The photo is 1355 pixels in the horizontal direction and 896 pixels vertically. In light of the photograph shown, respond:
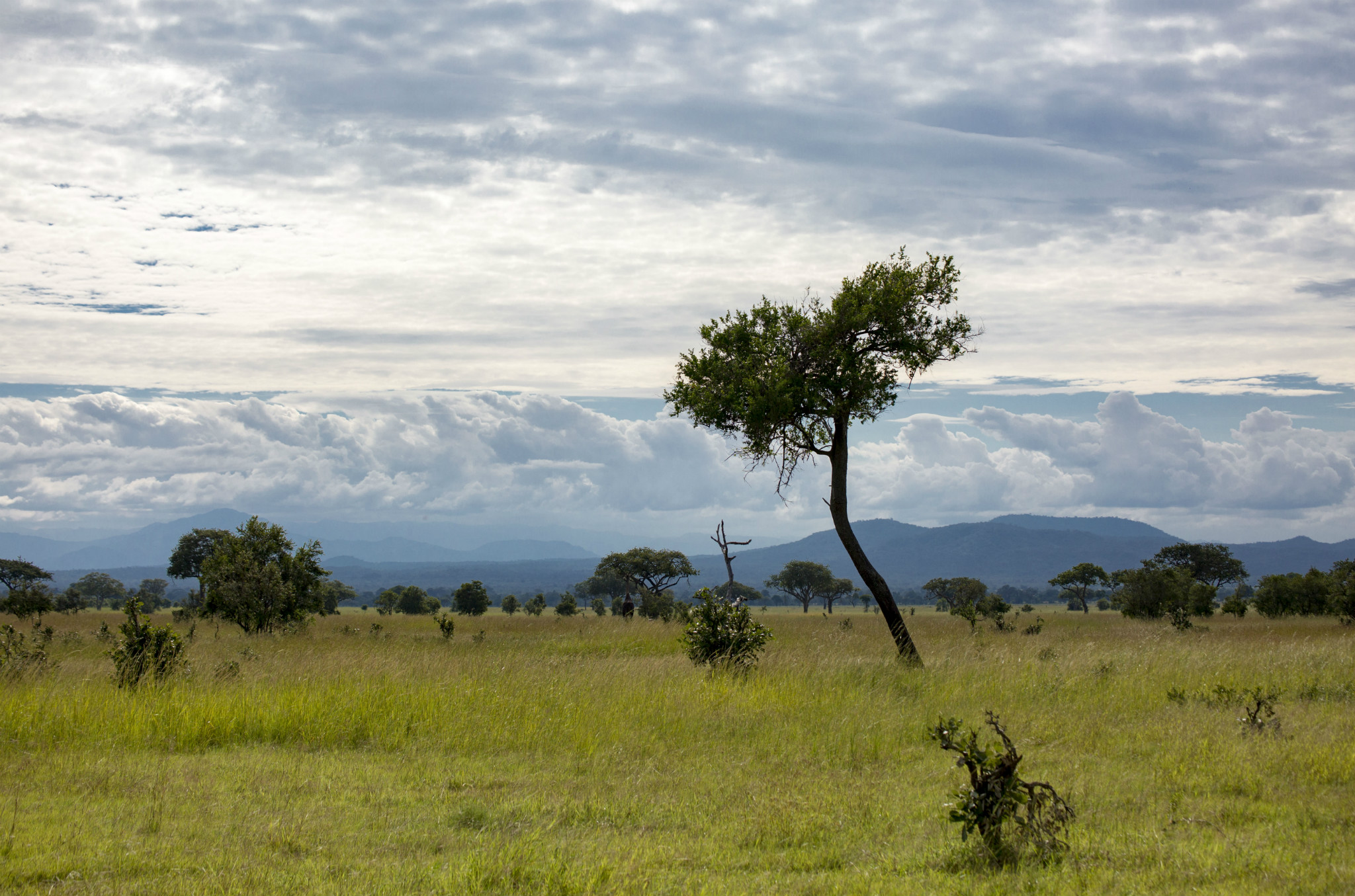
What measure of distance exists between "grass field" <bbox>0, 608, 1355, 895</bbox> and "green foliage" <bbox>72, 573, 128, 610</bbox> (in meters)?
144

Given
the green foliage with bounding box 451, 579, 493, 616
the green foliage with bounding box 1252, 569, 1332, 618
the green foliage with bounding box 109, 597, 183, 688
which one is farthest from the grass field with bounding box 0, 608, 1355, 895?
the green foliage with bounding box 451, 579, 493, 616

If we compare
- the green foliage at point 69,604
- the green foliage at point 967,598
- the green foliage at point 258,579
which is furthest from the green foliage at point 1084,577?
the green foliage at point 69,604

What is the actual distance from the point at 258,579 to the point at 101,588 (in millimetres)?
136416

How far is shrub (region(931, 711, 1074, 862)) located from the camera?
6.21m

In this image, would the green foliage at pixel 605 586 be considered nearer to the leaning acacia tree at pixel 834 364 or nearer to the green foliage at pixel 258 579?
the green foliage at pixel 258 579

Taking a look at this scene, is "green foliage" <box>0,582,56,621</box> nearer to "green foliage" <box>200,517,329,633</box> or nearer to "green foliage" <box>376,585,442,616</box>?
"green foliage" <box>200,517,329,633</box>

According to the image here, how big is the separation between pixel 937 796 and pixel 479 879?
15.8 ft

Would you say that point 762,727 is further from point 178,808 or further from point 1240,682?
point 1240,682

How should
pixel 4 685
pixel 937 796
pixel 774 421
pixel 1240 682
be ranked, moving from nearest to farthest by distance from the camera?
pixel 937 796 → pixel 4 685 → pixel 1240 682 → pixel 774 421

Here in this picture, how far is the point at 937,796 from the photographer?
8.17 meters

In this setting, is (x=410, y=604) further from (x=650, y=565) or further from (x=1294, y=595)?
(x=1294, y=595)

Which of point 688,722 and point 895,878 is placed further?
point 688,722

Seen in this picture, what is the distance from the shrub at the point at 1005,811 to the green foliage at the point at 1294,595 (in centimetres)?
3981

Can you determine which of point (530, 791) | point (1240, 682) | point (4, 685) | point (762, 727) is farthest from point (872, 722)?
point (4, 685)
